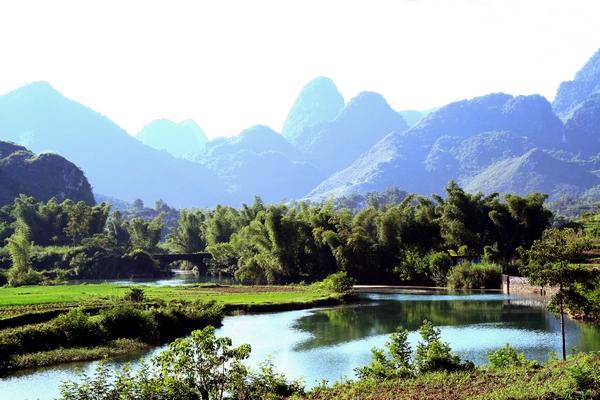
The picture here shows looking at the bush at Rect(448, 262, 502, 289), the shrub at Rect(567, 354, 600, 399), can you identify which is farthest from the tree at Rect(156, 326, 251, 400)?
the bush at Rect(448, 262, 502, 289)

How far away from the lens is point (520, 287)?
2356 inches

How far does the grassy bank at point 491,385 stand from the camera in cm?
1582

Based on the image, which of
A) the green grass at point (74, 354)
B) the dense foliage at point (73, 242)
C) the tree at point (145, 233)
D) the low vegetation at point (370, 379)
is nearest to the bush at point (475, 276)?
the green grass at point (74, 354)

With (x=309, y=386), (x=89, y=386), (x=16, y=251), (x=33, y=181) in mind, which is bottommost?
(x=309, y=386)

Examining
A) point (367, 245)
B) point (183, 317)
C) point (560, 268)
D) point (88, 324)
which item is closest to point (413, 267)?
point (367, 245)

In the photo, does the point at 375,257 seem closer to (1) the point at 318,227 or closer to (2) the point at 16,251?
(1) the point at 318,227

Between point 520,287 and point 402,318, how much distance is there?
1992cm

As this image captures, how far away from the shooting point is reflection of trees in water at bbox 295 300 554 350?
38069 millimetres

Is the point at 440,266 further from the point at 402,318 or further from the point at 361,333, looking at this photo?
the point at 361,333

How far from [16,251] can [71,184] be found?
107m

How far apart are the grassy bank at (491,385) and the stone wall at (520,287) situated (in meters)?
37.6

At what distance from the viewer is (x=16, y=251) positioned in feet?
266

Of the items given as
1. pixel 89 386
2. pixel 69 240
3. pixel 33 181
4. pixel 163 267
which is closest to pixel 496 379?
pixel 89 386

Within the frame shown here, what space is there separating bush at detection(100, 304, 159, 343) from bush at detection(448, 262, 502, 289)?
3874 centimetres
